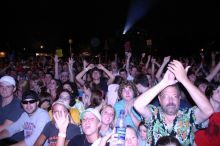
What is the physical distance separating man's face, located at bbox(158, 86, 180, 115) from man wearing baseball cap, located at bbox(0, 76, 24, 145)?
269 cm

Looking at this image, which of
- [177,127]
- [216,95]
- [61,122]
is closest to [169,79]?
[177,127]

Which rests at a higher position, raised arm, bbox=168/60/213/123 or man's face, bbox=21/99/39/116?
raised arm, bbox=168/60/213/123

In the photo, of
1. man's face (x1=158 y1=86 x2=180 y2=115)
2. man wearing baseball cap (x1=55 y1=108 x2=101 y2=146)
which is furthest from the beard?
man wearing baseball cap (x1=55 y1=108 x2=101 y2=146)

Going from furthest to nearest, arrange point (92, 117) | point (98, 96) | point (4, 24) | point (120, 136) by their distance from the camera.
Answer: point (4, 24), point (98, 96), point (92, 117), point (120, 136)

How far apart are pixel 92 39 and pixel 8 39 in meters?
17.7

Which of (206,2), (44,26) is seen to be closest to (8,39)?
(44,26)

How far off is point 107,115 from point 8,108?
2111 millimetres

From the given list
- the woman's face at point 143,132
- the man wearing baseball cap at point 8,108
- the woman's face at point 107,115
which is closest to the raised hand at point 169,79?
the woman's face at point 143,132

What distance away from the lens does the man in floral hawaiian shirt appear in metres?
3.50

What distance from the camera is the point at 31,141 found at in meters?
4.61

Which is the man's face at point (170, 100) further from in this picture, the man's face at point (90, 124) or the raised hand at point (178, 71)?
the man's face at point (90, 124)

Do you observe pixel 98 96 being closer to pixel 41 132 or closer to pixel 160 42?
pixel 41 132

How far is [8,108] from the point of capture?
5.49 m

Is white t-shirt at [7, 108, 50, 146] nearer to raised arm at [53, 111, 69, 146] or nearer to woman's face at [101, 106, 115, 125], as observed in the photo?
woman's face at [101, 106, 115, 125]
